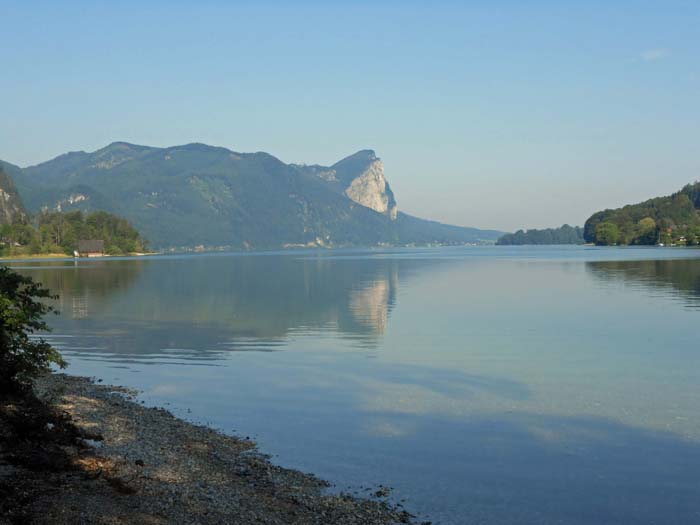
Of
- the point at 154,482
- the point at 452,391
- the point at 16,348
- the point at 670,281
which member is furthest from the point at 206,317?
the point at 670,281

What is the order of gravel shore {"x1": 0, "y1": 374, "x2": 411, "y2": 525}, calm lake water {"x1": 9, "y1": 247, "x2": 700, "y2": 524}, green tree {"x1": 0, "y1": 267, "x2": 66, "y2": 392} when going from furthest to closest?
1. green tree {"x1": 0, "y1": 267, "x2": 66, "y2": 392}
2. calm lake water {"x1": 9, "y1": 247, "x2": 700, "y2": 524}
3. gravel shore {"x1": 0, "y1": 374, "x2": 411, "y2": 525}

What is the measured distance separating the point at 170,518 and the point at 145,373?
21209mm

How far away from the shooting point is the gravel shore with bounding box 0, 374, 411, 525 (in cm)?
1373

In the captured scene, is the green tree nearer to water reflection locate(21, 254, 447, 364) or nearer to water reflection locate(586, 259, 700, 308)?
water reflection locate(21, 254, 447, 364)

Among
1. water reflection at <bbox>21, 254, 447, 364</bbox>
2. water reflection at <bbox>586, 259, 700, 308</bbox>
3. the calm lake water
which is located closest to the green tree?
the calm lake water

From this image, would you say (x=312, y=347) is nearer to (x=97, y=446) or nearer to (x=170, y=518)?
(x=97, y=446)

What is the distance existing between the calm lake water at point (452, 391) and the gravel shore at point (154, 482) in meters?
1.46

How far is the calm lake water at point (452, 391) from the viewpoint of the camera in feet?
58.2

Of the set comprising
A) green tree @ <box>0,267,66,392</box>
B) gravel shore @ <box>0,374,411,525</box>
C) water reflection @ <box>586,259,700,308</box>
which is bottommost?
gravel shore @ <box>0,374,411,525</box>

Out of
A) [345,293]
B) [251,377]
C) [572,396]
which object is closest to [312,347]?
[251,377]

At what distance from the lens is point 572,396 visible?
91.9 ft

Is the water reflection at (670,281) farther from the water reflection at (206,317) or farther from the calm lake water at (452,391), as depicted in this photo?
the water reflection at (206,317)

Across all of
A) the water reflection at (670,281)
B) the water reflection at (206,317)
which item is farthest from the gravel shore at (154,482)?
the water reflection at (670,281)

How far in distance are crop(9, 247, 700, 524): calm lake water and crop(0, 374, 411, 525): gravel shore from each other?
4.78 ft
